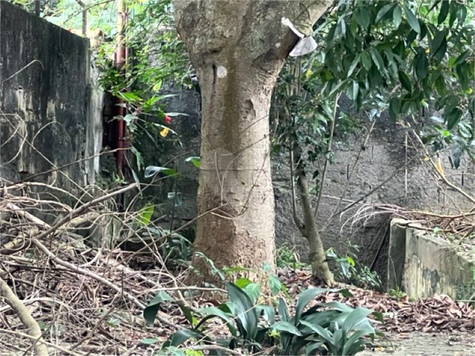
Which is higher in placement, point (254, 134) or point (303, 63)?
point (303, 63)

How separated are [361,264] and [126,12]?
10.9 ft

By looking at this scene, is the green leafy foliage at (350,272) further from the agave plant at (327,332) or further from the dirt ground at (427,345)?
the agave plant at (327,332)

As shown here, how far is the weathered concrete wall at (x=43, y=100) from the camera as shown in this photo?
3611mm

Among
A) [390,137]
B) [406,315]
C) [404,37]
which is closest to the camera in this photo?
[404,37]

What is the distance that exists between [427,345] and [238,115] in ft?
4.97

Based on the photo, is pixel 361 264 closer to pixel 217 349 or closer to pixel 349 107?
pixel 349 107

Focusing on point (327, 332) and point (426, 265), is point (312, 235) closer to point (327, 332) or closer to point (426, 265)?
point (426, 265)

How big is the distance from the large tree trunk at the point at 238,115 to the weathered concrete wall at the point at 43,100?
0.79 m

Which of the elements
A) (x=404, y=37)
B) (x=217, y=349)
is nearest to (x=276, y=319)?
(x=217, y=349)

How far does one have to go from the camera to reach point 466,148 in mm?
4371

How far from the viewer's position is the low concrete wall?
4.04 meters

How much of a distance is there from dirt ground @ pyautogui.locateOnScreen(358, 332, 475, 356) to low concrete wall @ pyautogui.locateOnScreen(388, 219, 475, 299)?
87 centimetres

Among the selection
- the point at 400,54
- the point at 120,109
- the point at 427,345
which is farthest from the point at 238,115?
the point at 120,109

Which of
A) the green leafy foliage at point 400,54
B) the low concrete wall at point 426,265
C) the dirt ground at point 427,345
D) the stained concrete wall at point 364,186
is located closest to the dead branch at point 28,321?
the dirt ground at point 427,345
